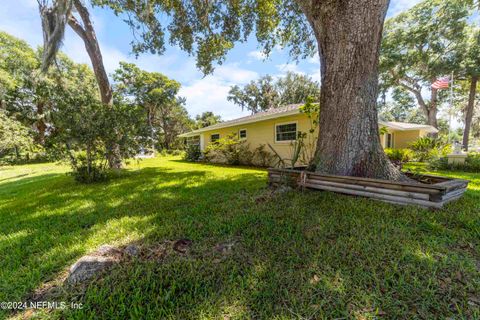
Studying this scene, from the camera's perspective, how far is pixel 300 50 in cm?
758

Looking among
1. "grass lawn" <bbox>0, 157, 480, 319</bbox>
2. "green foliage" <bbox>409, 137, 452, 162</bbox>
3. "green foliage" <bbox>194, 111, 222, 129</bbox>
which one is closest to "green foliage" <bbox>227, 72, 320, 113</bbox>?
"green foliage" <bbox>194, 111, 222, 129</bbox>

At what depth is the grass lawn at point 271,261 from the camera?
4.54 feet

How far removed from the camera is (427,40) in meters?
13.9

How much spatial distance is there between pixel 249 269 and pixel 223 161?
35.3 feet

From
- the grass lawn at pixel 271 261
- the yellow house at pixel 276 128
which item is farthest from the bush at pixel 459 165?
the grass lawn at pixel 271 261

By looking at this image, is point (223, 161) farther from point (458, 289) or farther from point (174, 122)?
point (174, 122)

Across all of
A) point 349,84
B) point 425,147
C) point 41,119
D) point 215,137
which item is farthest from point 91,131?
point 41,119

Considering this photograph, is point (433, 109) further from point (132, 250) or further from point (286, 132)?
point (132, 250)

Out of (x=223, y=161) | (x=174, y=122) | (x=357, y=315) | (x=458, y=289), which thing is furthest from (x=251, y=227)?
(x=174, y=122)

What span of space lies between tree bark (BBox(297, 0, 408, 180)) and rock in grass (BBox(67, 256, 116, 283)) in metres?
3.38

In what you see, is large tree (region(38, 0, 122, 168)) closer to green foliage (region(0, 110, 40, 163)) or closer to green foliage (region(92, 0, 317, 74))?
green foliage (region(92, 0, 317, 74))

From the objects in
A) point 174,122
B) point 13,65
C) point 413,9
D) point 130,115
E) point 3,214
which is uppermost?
point 413,9

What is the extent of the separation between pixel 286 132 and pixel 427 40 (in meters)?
13.8

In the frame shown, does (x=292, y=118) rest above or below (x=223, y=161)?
above
